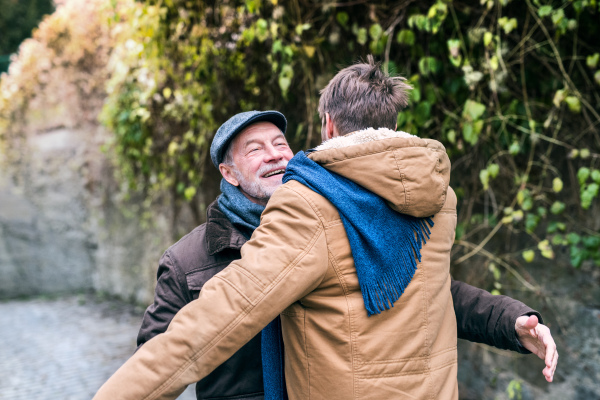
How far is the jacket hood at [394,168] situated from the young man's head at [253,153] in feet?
2.02

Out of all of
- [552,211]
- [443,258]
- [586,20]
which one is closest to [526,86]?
[586,20]

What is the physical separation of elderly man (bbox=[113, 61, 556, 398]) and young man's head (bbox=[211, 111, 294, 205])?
50 centimetres

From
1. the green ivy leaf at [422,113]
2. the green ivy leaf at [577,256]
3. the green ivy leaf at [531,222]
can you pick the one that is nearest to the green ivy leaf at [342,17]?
the green ivy leaf at [422,113]

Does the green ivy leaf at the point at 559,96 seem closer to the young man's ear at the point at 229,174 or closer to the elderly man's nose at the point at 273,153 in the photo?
the elderly man's nose at the point at 273,153

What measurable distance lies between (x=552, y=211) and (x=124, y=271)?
234 inches

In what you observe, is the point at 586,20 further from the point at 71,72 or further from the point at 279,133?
the point at 71,72

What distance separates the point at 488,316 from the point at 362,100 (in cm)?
79

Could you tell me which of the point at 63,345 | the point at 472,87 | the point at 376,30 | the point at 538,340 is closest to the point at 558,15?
the point at 472,87

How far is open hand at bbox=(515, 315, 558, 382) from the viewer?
1.39m

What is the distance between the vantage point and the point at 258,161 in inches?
76.2

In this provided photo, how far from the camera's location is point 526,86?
111 inches

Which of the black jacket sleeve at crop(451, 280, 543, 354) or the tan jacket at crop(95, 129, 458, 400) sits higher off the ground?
the tan jacket at crop(95, 129, 458, 400)

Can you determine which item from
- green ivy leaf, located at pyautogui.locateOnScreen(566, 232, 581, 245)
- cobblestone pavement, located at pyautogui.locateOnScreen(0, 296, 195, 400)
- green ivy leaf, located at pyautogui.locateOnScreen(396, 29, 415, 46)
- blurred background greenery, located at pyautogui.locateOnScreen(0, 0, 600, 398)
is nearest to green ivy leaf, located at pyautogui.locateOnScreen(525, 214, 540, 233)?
blurred background greenery, located at pyautogui.locateOnScreen(0, 0, 600, 398)

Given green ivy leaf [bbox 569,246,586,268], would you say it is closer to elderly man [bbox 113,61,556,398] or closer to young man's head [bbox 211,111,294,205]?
elderly man [bbox 113,61,556,398]
